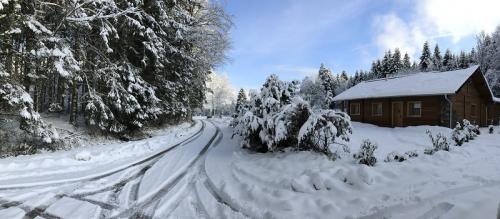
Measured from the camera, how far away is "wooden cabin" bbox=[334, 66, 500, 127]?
2341cm

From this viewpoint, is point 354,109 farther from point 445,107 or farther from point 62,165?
point 62,165

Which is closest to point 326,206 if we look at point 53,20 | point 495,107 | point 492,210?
point 492,210

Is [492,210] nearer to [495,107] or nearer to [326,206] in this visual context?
[326,206]

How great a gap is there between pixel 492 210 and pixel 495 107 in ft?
110

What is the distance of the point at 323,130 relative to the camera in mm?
10219

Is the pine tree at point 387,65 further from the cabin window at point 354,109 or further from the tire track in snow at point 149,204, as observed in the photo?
the tire track in snow at point 149,204

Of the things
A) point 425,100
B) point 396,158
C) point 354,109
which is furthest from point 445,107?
point 396,158

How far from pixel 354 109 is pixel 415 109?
233 inches

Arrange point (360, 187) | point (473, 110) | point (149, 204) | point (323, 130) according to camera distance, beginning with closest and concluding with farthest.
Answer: point (149, 204) → point (360, 187) → point (323, 130) → point (473, 110)

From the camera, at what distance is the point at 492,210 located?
5.00m

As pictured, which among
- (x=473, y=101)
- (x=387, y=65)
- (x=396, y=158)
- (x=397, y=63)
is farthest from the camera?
(x=387, y=65)

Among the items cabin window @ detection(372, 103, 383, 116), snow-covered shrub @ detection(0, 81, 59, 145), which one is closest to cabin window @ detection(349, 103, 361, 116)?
cabin window @ detection(372, 103, 383, 116)

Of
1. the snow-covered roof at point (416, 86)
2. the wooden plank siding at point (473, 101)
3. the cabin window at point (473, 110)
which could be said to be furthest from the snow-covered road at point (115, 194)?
the cabin window at point (473, 110)

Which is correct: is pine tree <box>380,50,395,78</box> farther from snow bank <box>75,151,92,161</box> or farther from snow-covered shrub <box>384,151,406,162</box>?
snow bank <box>75,151,92,161</box>
